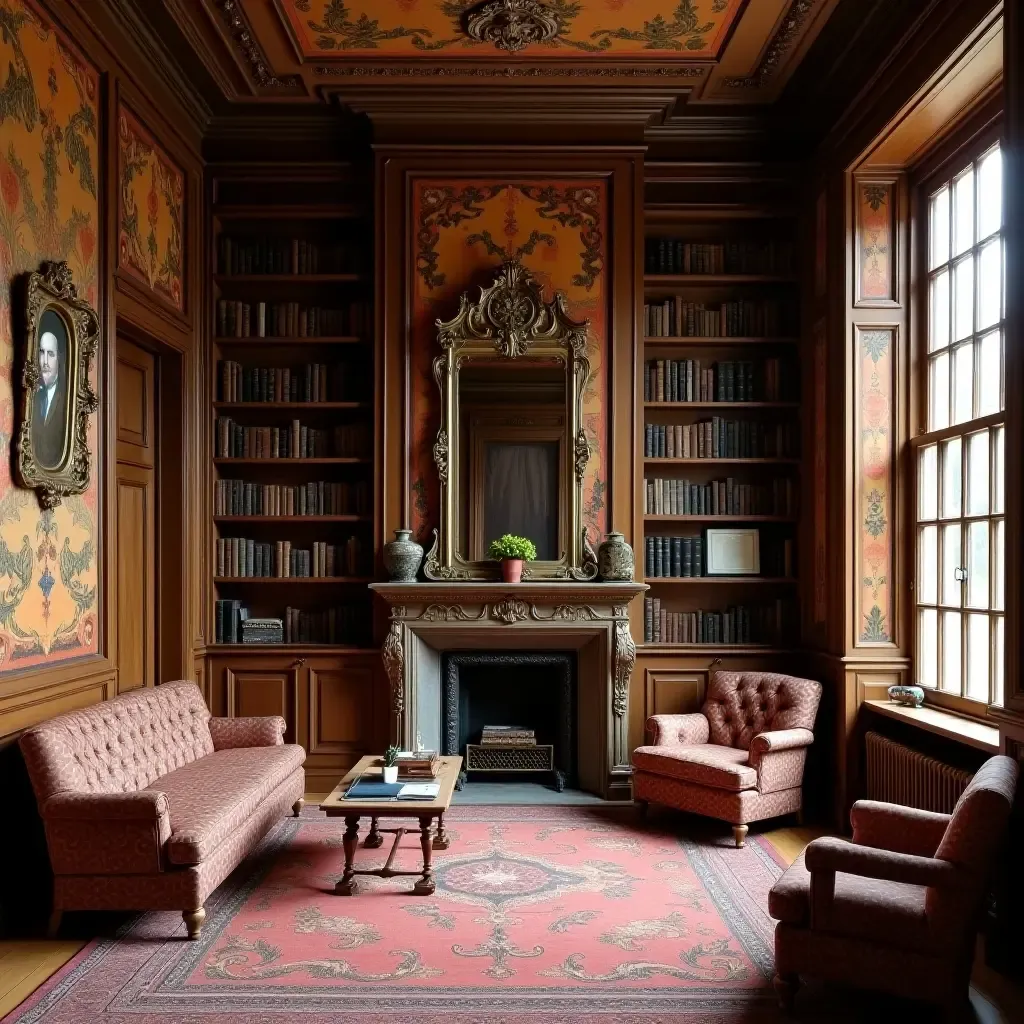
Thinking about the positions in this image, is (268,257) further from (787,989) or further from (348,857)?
(787,989)

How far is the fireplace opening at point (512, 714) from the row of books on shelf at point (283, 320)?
2244mm

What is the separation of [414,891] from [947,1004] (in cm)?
217

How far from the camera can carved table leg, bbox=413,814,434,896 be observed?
164 inches

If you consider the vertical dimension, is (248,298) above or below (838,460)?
above

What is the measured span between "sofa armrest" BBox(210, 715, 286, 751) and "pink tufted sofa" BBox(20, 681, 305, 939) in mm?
629

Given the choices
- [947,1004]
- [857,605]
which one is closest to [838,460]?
[857,605]

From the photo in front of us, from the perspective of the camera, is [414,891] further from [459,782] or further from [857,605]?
[857,605]

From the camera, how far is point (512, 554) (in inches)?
231

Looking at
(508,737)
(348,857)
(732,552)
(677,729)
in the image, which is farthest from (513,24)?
(348,857)

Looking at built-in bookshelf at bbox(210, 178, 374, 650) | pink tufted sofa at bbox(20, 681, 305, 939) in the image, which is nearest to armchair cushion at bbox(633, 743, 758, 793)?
built-in bookshelf at bbox(210, 178, 374, 650)

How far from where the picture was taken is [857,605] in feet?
17.5

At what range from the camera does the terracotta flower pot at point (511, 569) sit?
19.2 ft

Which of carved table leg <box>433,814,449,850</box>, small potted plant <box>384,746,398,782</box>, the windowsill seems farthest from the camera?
carved table leg <box>433,814,449,850</box>

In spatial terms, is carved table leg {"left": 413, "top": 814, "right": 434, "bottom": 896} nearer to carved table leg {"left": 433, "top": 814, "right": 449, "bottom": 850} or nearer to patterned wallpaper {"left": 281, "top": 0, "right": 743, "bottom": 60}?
carved table leg {"left": 433, "top": 814, "right": 449, "bottom": 850}
